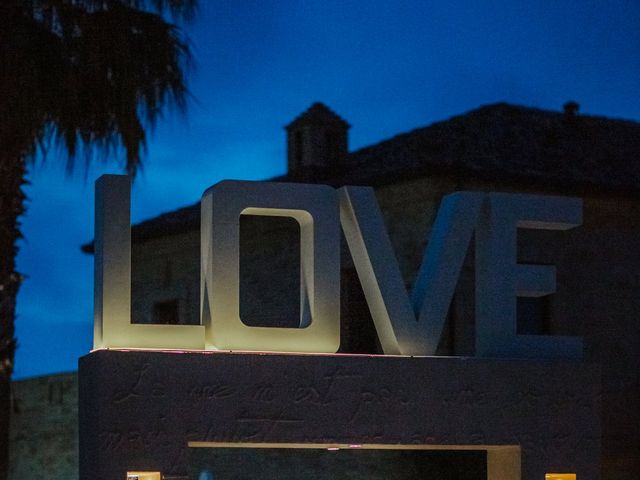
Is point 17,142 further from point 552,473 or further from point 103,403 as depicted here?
point 552,473

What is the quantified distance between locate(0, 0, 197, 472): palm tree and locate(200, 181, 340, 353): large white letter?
460cm

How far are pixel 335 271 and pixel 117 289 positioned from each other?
6.23 feet

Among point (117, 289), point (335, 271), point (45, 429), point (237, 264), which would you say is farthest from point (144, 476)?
point (45, 429)

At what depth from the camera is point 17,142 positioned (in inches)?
627

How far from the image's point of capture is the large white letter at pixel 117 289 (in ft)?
35.6

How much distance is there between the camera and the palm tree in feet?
50.5

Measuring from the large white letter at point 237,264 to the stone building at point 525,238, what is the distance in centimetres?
716


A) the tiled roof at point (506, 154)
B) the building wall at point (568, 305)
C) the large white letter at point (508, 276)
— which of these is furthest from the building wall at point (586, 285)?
the large white letter at point (508, 276)

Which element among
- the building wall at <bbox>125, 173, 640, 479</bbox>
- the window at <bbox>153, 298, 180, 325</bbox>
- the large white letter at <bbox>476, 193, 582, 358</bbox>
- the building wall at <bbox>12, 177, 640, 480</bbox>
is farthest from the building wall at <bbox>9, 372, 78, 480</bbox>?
the large white letter at <bbox>476, 193, 582, 358</bbox>

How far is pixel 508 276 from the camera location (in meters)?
12.2

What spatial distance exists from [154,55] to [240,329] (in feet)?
19.5

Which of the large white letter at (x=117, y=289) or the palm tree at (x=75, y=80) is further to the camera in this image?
the palm tree at (x=75, y=80)

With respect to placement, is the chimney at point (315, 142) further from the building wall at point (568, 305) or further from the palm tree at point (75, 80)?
the palm tree at point (75, 80)

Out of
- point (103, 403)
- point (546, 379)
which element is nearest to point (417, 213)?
point (546, 379)
